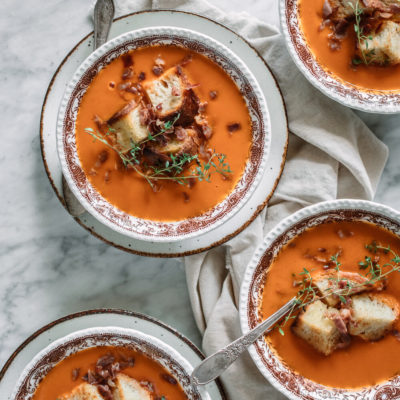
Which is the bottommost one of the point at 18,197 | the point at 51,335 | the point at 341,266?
the point at 51,335

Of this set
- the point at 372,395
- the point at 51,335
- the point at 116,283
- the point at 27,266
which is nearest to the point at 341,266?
Result: the point at 372,395

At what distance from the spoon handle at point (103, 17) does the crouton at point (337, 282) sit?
1.60 m

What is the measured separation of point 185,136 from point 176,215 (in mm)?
394

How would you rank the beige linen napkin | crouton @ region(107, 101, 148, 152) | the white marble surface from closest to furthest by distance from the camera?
crouton @ region(107, 101, 148, 152)
the beige linen napkin
the white marble surface

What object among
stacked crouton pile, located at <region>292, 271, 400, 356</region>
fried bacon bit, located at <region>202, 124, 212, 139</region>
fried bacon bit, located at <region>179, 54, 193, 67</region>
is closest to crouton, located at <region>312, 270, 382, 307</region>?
stacked crouton pile, located at <region>292, 271, 400, 356</region>

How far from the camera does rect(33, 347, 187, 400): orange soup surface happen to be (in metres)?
2.81

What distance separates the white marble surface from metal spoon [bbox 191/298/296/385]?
0.38 metres

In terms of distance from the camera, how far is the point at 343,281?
2686mm

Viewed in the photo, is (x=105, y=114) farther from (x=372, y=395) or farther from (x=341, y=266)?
(x=372, y=395)

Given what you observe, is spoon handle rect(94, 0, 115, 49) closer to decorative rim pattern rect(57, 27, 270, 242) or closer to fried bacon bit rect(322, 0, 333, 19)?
decorative rim pattern rect(57, 27, 270, 242)

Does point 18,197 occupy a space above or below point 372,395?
above

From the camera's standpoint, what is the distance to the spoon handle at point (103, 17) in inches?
111

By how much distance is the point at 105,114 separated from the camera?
268 cm

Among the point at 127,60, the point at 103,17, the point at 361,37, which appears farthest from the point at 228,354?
the point at 103,17
